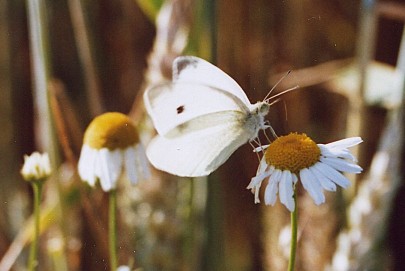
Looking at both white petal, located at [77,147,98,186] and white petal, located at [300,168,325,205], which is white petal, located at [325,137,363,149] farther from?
white petal, located at [77,147,98,186]

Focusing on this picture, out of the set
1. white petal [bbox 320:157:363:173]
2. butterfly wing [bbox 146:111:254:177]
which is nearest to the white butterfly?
butterfly wing [bbox 146:111:254:177]

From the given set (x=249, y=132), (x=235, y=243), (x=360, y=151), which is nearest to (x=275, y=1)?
(x=360, y=151)

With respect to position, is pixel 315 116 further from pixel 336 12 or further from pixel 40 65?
pixel 40 65

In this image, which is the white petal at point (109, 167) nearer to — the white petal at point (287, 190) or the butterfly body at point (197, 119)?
the butterfly body at point (197, 119)

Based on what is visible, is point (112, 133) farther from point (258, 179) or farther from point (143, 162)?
point (258, 179)

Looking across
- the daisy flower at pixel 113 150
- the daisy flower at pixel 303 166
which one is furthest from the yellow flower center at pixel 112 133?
the daisy flower at pixel 303 166

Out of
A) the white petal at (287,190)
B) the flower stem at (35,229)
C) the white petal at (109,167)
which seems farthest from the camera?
the white petal at (109,167)

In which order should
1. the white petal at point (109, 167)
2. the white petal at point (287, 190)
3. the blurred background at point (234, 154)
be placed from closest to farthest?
the white petal at point (287, 190) < the white petal at point (109, 167) < the blurred background at point (234, 154)

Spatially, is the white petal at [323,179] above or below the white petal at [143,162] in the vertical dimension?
below
